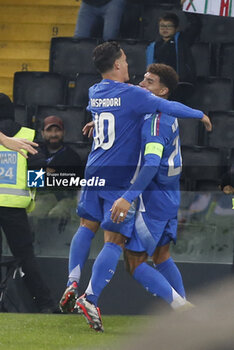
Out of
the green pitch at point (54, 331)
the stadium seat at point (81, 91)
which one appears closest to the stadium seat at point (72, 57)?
the stadium seat at point (81, 91)

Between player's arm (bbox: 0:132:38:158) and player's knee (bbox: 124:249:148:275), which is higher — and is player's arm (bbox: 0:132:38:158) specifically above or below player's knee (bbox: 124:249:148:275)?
above

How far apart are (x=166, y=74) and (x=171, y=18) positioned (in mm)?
359

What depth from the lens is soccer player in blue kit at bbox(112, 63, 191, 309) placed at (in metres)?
4.71

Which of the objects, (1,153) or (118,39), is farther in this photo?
(1,153)

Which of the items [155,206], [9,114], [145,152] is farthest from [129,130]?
[9,114]

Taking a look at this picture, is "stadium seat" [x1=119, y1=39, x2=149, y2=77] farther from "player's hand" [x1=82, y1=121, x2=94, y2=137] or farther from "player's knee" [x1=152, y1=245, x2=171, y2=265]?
"player's knee" [x1=152, y1=245, x2=171, y2=265]

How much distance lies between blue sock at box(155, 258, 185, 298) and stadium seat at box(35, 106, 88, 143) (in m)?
1.00

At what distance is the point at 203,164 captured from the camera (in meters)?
4.87

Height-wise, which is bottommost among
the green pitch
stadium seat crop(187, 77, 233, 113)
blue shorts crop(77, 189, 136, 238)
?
the green pitch

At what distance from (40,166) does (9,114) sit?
0.42 m

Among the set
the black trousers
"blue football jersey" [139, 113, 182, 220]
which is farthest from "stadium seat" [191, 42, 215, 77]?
the black trousers

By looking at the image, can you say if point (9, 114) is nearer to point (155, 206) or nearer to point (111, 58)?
point (111, 58)

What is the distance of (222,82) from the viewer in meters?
4.90

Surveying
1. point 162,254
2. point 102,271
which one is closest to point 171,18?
point 162,254
